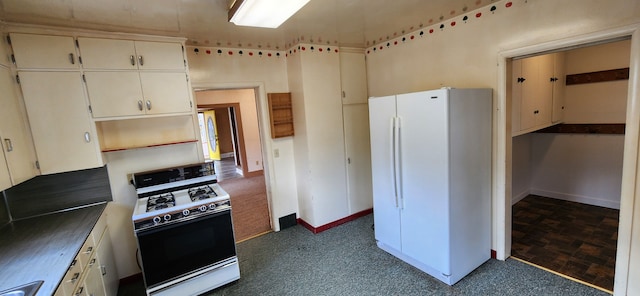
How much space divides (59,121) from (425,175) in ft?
9.85

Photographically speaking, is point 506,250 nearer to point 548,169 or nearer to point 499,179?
point 499,179

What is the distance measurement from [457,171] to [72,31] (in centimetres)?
327

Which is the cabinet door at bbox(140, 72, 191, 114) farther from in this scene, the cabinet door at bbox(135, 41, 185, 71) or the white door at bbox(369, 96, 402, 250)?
the white door at bbox(369, 96, 402, 250)

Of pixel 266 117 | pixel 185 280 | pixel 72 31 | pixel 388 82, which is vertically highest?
pixel 72 31

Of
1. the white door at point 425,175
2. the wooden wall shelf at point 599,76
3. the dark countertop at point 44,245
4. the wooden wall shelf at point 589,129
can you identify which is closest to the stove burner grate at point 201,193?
the dark countertop at point 44,245

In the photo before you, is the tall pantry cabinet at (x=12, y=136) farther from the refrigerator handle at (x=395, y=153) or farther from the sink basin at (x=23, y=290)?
the refrigerator handle at (x=395, y=153)

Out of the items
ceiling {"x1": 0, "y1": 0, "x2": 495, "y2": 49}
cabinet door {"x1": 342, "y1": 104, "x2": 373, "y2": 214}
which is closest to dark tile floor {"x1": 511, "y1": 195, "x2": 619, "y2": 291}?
cabinet door {"x1": 342, "y1": 104, "x2": 373, "y2": 214}

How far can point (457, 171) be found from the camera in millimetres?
2322

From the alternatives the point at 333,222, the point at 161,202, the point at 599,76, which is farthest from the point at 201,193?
the point at 599,76

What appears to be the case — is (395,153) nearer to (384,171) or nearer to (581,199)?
(384,171)

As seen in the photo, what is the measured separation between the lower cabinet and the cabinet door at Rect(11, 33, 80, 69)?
1264 millimetres

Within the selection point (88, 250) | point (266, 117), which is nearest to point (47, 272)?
point (88, 250)

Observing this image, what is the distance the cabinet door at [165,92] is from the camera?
245 cm

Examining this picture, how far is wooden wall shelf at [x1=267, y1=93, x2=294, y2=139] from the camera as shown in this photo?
11.3ft
